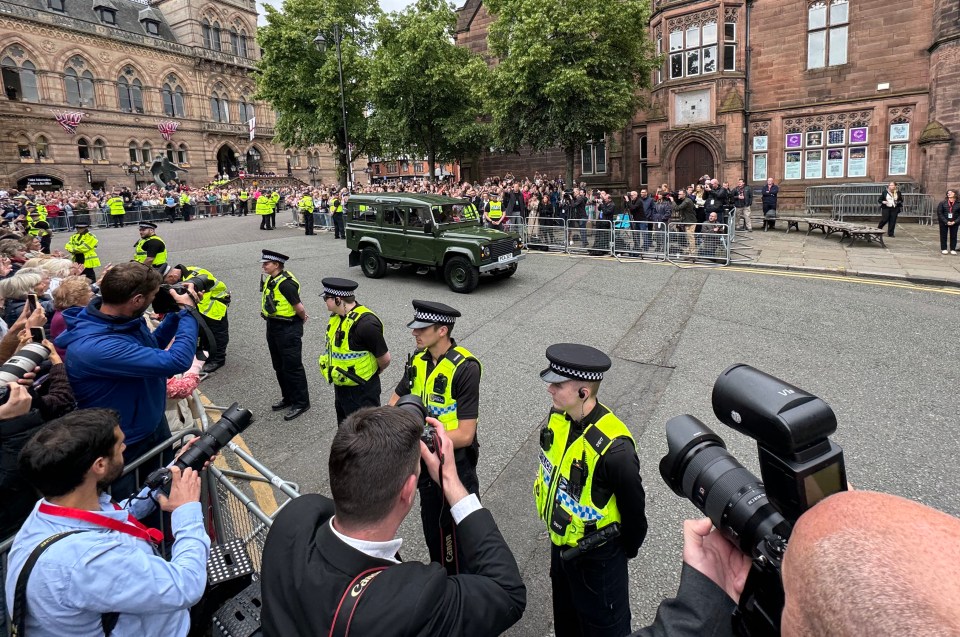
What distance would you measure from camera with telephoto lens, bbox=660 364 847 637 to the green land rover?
34.6 feet

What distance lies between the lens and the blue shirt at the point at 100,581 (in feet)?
6.48

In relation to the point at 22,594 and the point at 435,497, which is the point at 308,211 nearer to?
the point at 435,497

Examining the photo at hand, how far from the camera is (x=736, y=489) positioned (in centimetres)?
159

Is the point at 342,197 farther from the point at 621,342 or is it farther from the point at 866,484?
the point at 866,484

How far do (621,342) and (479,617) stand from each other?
7.44 metres

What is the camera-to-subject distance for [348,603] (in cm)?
155

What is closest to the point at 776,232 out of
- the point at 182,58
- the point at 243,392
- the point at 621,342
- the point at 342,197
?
the point at 621,342

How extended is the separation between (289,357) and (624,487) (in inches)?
190

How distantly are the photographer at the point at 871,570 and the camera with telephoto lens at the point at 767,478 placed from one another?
264 mm

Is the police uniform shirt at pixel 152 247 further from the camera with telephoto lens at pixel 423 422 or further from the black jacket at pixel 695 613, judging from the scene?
the black jacket at pixel 695 613

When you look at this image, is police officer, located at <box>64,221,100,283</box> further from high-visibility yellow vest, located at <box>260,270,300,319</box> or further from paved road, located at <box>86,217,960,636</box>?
high-visibility yellow vest, located at <box>260,270,300,319</box>

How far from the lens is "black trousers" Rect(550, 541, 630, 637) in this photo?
2814 mm

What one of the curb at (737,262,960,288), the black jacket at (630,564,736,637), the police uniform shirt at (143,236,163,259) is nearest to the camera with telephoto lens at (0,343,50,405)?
the black jacket at (630,564,736,637)

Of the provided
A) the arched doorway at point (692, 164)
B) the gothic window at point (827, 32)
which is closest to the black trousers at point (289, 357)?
the arched doorway at point (692, 164)
